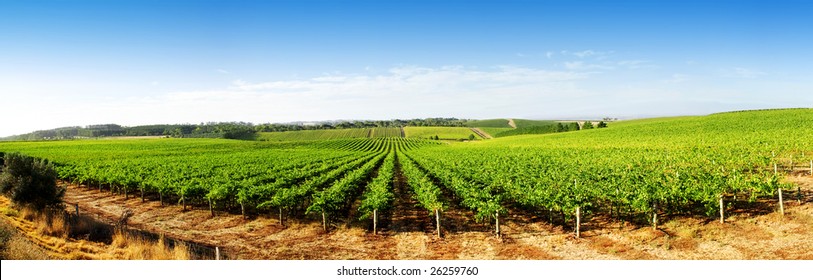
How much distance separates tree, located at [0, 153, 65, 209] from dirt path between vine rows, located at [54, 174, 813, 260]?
12.2ft

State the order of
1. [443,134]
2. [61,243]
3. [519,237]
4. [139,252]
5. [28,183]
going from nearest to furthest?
1. [139,252]
2. [61,243]
3. [519,237]
4. [28,183]
5. [443,134]

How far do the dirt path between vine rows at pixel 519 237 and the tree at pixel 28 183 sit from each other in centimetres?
371

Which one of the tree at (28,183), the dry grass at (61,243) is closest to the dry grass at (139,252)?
the dry grass at (61,243)

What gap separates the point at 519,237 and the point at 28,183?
70.9 ft

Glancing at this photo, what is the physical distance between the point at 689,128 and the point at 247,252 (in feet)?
256

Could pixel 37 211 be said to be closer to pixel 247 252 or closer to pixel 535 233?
pixel 247 252

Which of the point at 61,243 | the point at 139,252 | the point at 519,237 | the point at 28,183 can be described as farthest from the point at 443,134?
the point at 139,252

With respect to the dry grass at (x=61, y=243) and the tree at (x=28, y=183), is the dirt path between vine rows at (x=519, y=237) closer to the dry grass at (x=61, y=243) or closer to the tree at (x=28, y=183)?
the dry grass at (x=61, y=243)

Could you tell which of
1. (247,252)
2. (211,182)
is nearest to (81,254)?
(247,252)

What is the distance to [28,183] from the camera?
16.9 metres

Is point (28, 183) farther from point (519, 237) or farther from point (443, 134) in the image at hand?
point (443, 134)

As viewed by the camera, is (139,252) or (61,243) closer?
(139,252)

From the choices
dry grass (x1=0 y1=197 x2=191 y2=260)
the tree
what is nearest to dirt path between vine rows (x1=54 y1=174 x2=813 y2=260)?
dry grass (x1=0 y1=197 x2=191 y2=260)

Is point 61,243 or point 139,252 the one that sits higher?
point 61,243
